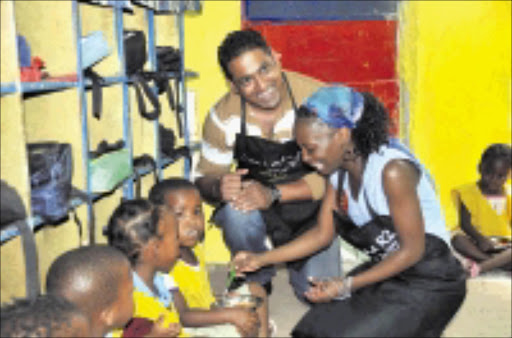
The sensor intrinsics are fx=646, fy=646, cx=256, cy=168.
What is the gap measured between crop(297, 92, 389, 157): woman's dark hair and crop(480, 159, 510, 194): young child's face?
2.53 m

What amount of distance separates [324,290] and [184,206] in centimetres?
75

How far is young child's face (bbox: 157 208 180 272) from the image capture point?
259 centimetres

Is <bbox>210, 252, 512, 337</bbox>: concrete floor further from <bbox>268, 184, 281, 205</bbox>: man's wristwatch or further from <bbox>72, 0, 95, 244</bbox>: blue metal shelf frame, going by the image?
<bbox>72, 0, 95, 244</bbox>: blue metal shelf frame

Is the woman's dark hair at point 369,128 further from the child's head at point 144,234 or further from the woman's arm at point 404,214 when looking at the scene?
the child's head at point 144,234

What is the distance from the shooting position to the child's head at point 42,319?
141 centimetres

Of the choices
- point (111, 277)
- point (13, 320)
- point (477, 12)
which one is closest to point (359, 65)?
point (477, 12)

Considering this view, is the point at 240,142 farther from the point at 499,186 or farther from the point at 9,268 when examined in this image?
the point at 499,186

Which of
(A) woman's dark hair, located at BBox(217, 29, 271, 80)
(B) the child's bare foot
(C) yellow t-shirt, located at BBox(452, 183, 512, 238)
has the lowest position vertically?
(B) the child's bare foot

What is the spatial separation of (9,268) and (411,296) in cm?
162

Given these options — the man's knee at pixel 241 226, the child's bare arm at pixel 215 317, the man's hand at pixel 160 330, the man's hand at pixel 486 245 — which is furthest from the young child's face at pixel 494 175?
the man's hand at pixel 160 330

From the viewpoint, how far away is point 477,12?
537 centimetres

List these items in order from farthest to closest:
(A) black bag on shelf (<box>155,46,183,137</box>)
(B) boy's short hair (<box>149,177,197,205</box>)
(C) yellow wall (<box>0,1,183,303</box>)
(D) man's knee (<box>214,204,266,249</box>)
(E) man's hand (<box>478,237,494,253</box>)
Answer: (E) man's hand (<box>478,237,494,253</box>) → (A) black bag on shelf (<box>155,46,183,137</box>) → (D) man's knee (<box>214,204,266,249</box>) → (B) boy's short hair (<box>149,177,197,205</box>) → (C) yellow wall (<box>0,1,183,303</box>)

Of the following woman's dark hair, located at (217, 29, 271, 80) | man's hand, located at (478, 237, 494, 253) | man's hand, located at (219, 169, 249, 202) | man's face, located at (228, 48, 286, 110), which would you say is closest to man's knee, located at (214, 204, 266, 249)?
man's hand, located at (219, 169, 249, 202)

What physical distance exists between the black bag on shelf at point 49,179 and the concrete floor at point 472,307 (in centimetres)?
163
